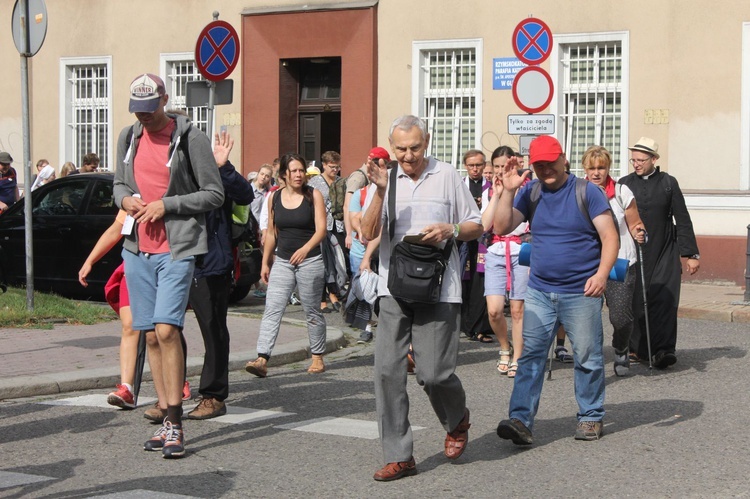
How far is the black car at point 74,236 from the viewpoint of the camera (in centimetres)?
1527

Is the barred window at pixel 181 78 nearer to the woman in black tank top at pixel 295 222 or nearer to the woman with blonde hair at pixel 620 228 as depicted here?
the woman in black tank top at pixel 295 222

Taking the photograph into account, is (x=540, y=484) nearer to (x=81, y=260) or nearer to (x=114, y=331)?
(x=114, y=331)

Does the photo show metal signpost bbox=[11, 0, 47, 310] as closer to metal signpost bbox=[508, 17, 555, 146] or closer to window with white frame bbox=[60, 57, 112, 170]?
metal signpost bbox=[508, 17, 555, 146]

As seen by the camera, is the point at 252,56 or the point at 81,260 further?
the point at 252,56

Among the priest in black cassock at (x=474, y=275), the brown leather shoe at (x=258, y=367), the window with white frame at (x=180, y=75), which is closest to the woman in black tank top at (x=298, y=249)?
the brown leather shoe at (x=258, y=367)

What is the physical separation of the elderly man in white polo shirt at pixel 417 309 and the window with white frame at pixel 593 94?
1298cm

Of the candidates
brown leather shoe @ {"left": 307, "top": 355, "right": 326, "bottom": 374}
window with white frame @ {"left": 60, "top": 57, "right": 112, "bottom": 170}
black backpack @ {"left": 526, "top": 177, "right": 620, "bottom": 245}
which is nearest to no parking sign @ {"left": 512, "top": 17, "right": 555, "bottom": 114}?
brown leather shoe @ {"left": 307, "top": 355, "right": 326, "bottom": 374}

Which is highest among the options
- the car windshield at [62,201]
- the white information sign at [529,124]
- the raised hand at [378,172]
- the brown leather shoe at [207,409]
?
the white information sign at [529,124]

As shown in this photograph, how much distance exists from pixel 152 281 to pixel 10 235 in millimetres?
9627

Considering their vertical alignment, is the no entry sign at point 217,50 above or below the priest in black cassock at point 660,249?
above

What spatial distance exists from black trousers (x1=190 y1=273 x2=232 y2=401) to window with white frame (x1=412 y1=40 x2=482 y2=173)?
1256 centimetres

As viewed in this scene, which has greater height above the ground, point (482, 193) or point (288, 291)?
point (482, 193)

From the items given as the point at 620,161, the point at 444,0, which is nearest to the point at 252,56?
the point at 444,0

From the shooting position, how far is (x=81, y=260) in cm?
1531
